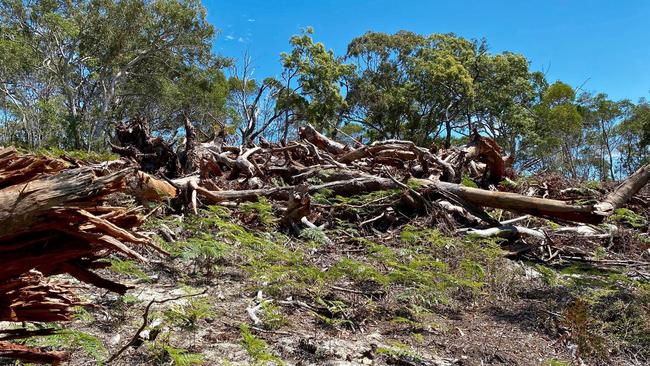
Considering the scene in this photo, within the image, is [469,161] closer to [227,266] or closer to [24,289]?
[227,266]

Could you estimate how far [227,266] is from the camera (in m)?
4.92

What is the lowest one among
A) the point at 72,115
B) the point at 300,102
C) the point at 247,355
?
the point at 247,355

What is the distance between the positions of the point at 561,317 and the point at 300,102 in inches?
948

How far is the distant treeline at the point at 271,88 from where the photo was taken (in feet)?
73.0

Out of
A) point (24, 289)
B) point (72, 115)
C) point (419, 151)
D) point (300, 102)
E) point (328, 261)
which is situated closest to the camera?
point (24, 289)

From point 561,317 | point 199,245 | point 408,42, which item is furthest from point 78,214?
point 408,42

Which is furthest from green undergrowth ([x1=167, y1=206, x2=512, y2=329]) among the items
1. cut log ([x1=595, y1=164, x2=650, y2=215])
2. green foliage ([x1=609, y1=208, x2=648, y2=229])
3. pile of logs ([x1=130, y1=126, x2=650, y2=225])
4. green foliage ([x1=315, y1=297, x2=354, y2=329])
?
green foliage ([x1=609, y1=208, x2=648, y2=229])

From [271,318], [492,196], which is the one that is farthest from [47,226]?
[492,196]

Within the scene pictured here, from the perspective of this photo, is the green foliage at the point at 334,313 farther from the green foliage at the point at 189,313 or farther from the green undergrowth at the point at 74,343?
the green undergrowth at the point at 74,343

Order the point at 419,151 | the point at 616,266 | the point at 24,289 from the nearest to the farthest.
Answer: the point at 24,289 → the point at 616,266 → the point at 419,151

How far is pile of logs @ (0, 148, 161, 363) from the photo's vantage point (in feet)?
6.20

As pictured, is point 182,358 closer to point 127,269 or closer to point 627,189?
point 127,269

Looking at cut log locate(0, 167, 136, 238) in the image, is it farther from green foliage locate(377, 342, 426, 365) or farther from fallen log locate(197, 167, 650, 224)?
fallen log locate(197, 167, 650, 224)

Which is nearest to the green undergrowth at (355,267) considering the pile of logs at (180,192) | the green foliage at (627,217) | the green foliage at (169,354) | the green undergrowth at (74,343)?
the pile of logs at (180,192)
